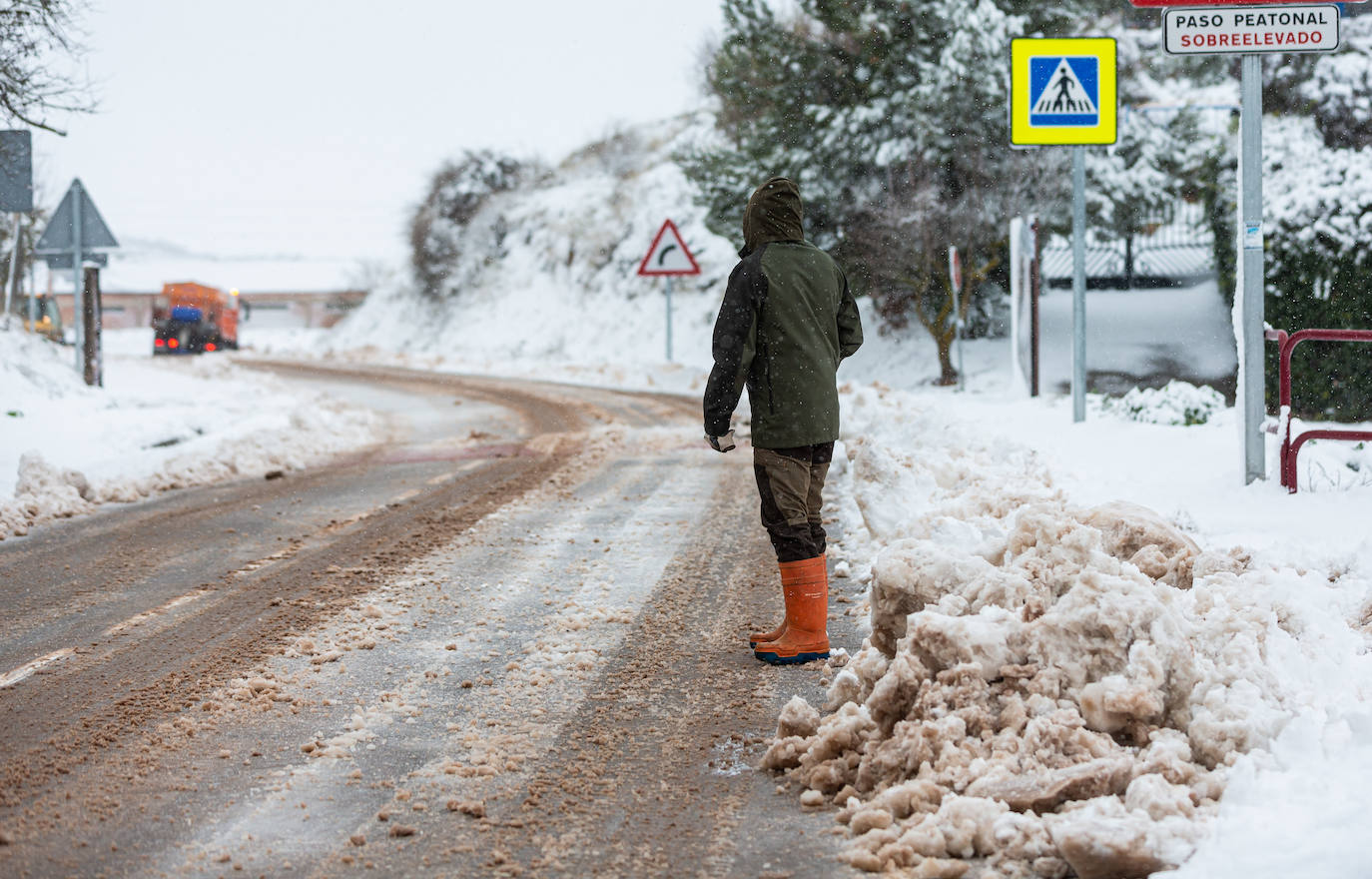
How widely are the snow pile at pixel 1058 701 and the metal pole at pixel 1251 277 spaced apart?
2.86 m

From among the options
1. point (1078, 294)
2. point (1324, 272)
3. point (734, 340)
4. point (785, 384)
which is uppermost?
point (1324, 272)

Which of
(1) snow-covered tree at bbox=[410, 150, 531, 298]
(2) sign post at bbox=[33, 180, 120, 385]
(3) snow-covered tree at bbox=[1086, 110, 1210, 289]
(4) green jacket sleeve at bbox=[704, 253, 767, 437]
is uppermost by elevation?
(1) snow-covered tree at bbox=[410, 150, 531, 298]

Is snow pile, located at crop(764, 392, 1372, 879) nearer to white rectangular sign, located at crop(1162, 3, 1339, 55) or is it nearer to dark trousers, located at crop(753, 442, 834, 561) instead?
dark trousers, located at crop(753, 442, 834, 561)

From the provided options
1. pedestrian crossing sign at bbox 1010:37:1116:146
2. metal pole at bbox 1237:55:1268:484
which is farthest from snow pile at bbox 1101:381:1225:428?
metal pole at bbox 1237:55:1268:484

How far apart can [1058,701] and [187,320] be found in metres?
43.6

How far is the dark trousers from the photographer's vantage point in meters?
4.84

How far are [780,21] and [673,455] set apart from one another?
1341 centimetres

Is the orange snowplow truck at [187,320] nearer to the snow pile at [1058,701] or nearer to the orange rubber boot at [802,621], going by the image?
the orange rubber boot at [802,621]

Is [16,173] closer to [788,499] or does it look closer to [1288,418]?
[788,499]

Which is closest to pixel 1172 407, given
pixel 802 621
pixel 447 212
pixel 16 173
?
pixel 802 621

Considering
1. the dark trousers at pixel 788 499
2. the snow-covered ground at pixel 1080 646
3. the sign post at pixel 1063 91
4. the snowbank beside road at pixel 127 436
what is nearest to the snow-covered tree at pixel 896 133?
the sign post at pixel 1063 91

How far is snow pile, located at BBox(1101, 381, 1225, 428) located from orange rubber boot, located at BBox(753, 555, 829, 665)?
7468mm

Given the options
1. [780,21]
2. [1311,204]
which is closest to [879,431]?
[1311,204]

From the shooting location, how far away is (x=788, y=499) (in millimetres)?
4844
